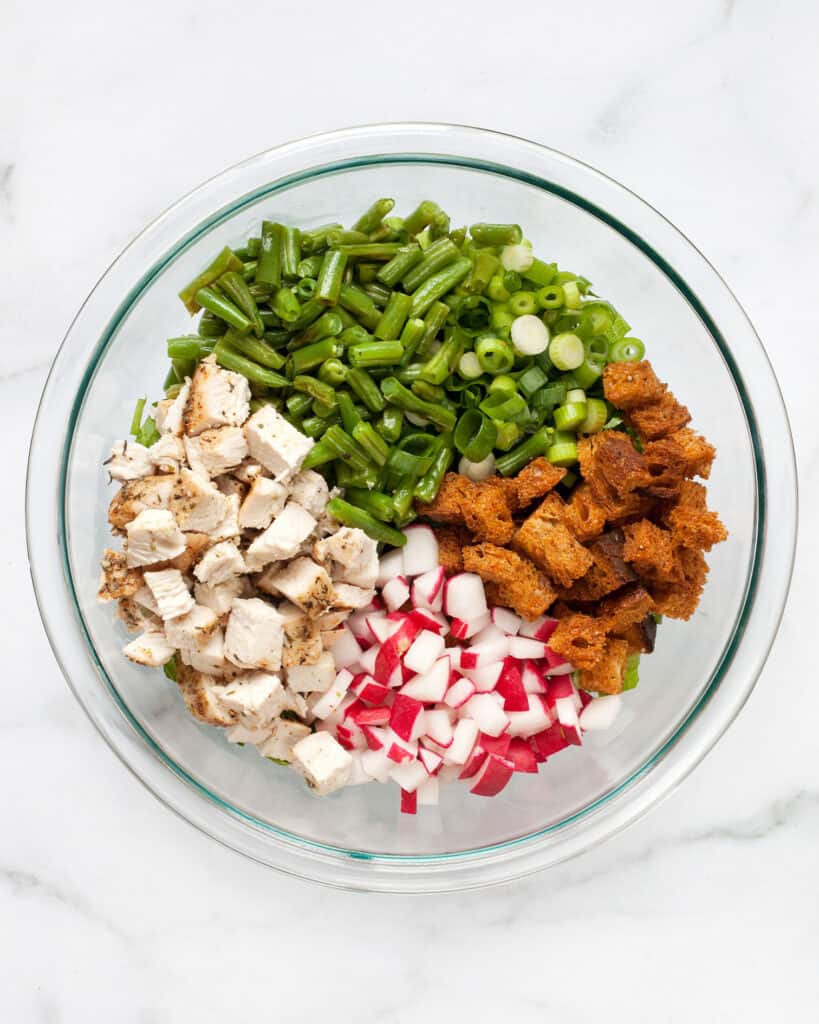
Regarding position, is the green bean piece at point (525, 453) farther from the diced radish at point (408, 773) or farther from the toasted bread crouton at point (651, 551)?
the diced radish at point (408, 773)

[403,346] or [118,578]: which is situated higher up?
[403,346]

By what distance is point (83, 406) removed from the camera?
7.39 feet

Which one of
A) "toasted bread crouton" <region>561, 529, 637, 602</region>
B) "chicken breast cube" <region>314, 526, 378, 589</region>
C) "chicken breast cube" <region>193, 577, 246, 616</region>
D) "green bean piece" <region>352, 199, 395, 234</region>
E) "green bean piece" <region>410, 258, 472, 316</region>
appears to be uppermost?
"green bean piece" <region>352, 199, 395, 234</region>

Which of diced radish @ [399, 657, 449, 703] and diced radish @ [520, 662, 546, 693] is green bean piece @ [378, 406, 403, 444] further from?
diced radish @ [520, 662, 546, 693]

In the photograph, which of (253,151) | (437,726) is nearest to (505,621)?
(437,726)

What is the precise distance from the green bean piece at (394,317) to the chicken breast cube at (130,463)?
597 millimetres

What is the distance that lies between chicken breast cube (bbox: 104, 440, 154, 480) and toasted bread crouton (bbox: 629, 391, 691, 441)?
1102 millimetres

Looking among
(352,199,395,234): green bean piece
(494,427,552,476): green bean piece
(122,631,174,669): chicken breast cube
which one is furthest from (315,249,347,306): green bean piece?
(122,631,174,669): chicken breast cube

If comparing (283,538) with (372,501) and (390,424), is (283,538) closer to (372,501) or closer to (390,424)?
(372,501)

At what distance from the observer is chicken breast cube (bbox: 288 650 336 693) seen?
2.04 metres

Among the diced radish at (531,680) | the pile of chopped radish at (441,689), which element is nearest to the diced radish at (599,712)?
the pile of chopped radish at (441,689)

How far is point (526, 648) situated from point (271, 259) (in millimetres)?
1094

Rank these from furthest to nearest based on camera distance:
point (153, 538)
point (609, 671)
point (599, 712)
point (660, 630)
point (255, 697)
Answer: point (660, 630)
point (599, 712)
point (609, 671)
point (255, 697)
point (153, 538)

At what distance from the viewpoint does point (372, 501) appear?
6.77 ft
